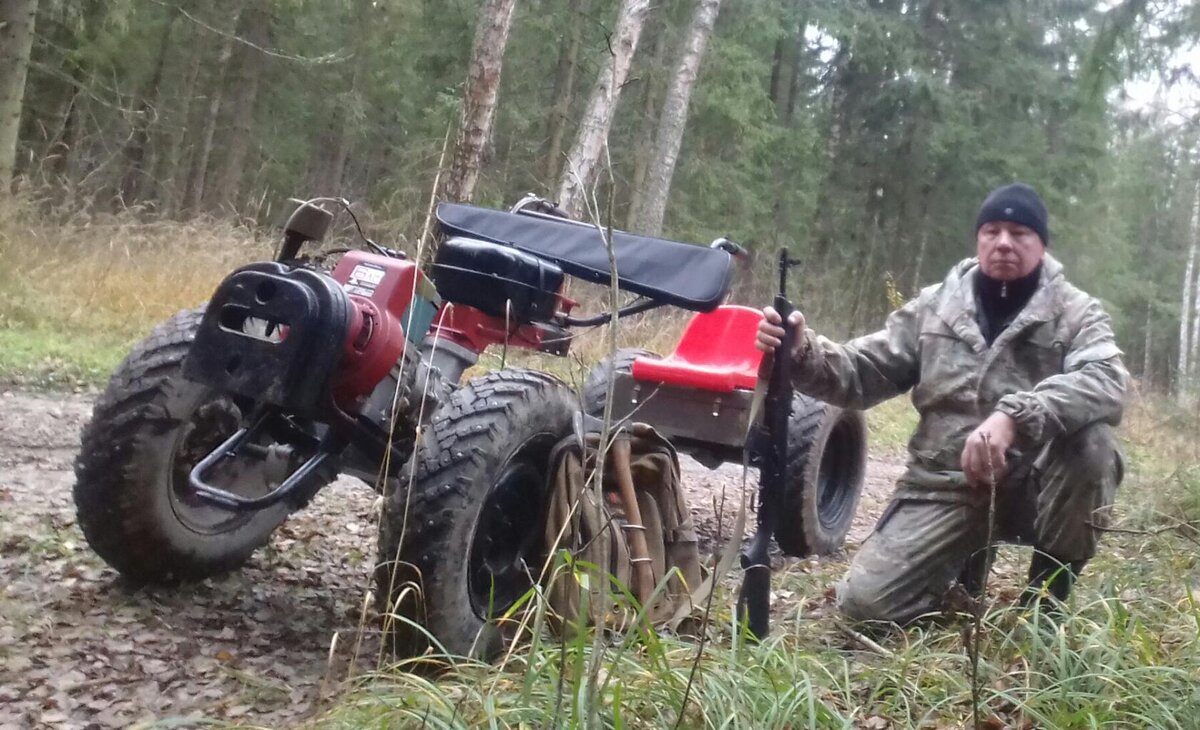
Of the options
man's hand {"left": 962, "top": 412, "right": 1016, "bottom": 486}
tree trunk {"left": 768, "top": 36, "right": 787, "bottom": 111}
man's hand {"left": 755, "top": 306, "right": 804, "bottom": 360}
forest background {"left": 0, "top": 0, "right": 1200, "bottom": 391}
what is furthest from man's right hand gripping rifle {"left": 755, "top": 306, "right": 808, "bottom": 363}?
tree trunk {"left": 768, "top": 36, "right": 787, "bottom": 111}

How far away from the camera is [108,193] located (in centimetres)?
1633

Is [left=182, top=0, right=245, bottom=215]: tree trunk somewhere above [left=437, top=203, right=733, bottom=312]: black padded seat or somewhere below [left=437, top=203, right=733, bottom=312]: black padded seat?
above

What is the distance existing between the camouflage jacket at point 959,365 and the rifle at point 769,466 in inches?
9.2

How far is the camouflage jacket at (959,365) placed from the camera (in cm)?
299

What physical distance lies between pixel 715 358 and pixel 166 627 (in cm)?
244

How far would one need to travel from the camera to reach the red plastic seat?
417 centimetres

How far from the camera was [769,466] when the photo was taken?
2902 mm

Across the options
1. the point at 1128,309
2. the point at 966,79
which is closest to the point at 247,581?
the point at 966,79

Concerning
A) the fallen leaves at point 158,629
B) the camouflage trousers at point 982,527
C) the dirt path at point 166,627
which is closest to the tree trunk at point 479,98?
the dirt path at point 166,627

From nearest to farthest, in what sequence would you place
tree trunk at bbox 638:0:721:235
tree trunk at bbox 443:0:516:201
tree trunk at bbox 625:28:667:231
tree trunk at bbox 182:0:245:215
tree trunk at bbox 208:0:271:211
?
tree trunk at bbox 443:0:516:201, tree trunk at bbox 638:0:721:235, tree trunk at bbox 625:28:667:231, tree trunk at bbox 208:0:271:211, tree trunk at bbox 182:0:245:215

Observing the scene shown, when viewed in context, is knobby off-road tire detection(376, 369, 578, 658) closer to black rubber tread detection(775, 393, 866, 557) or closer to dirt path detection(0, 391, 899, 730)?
dirt path detection(0, 391, 899, 730)

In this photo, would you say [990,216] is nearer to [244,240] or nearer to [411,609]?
[411,609]

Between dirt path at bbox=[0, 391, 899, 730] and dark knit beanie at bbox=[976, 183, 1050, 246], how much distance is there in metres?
2.27

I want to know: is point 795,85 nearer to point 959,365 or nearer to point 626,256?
point 626,256
